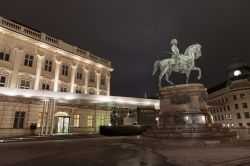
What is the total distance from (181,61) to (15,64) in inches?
818

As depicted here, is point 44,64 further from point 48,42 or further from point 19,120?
point 19,120

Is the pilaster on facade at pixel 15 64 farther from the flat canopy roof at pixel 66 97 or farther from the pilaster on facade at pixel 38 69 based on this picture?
the flat canopy roof at pixel 66 97

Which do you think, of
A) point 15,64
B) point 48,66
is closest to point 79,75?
point 48,66

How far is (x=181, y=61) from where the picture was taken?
14539 millimetres

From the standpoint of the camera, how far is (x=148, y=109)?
87.1 feet

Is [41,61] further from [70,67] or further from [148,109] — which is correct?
[148,109]

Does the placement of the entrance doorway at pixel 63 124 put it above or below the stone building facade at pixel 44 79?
below

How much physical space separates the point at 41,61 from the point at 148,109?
17.5 m

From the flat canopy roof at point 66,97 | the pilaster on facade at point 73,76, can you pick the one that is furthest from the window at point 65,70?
the flat canopy roof at point 66,97

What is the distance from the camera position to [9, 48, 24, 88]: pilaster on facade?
22.2 m

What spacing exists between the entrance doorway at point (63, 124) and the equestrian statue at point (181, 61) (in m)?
18.6

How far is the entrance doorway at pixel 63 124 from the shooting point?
26.9 metres

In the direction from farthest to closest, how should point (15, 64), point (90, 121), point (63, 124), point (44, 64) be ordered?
1. point (90, 121)
2. point (63, 124)
3. point (44, 64)
4. point (15, 64)

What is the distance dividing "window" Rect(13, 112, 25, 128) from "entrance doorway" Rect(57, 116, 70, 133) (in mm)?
5462
